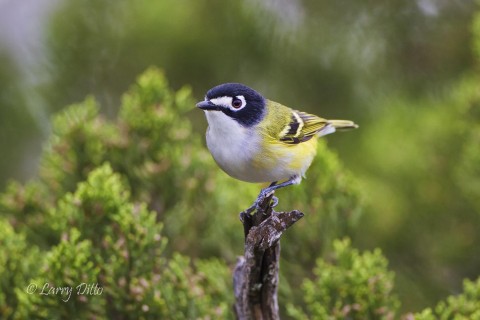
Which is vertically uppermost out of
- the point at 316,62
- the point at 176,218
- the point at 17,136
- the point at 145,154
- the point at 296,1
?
the point at 296,1

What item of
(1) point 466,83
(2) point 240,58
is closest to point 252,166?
(1) point 466,83

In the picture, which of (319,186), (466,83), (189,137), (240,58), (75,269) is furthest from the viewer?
(240,58)

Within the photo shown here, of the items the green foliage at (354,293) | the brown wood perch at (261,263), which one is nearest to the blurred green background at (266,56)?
the green foliage at (354,293)

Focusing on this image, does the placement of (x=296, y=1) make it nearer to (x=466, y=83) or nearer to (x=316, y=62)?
(x=316, y=62)

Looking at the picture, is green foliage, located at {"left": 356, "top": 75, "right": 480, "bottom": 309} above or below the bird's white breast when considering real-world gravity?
above

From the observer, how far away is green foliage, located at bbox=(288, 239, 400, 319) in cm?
247

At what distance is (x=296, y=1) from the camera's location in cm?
449

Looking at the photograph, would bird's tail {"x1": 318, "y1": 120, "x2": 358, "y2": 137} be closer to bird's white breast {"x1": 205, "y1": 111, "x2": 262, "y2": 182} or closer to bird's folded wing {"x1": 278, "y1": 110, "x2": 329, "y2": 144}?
bird's folded wing {"x1": 278, "y1": 110, "x2": 329, "y2": 144}

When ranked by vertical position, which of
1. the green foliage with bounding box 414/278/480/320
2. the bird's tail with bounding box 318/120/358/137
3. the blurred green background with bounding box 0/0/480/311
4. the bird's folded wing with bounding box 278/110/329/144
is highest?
the blurred green background with bounding box 0/0/480/311

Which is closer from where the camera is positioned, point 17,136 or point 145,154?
Result: point 145,154

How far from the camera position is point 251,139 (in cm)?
252

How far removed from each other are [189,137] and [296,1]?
1665 mm

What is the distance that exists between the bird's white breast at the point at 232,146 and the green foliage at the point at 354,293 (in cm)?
45

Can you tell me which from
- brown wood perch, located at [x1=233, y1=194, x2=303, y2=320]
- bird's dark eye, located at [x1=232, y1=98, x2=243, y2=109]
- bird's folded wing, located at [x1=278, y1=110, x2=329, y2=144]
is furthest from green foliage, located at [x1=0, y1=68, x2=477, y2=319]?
bird's dark eye, located at [x1=232, y1=98, x2=243, y2=109]
